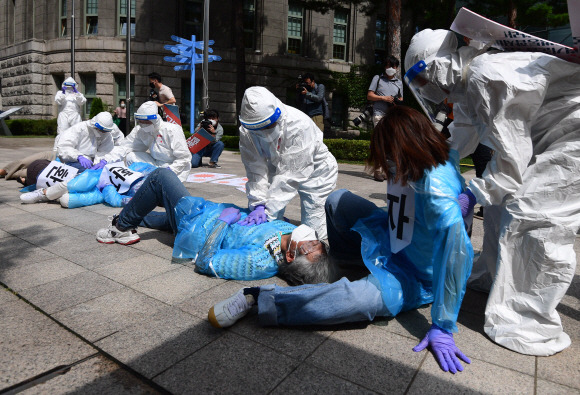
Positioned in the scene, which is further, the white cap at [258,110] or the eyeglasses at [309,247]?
the white cap at [258,110]

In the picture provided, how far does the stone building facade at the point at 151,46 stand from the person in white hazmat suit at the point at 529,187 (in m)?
18.7

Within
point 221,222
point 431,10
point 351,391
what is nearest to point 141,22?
point 431,10

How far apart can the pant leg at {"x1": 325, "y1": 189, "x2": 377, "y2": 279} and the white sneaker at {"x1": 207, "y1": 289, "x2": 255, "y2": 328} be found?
0.70m

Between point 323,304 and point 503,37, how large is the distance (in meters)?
1.72

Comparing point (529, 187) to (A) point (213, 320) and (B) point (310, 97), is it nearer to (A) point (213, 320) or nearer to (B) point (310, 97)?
(A) point (213, 320)

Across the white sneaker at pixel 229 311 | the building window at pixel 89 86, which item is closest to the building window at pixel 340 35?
the building window at pixel 89 86

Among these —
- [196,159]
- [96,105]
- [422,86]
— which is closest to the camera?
[422,86]

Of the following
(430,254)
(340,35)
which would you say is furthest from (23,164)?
(340,35)

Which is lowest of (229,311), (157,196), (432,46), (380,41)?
(229,311)

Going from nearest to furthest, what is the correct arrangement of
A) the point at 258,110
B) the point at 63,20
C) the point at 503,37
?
the point at 503,37
the point at 258,110
the point at 63,20

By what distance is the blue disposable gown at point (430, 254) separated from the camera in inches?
79.8

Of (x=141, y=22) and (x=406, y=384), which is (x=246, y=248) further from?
(x=141, y=22)

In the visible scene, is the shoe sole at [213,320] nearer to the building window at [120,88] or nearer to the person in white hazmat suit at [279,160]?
the person in white hazmat suit at [279,160]

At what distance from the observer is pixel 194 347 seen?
2059mm
